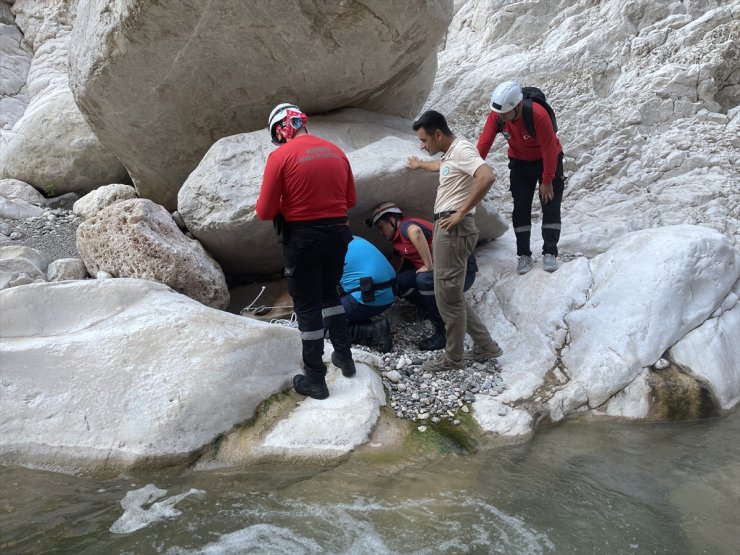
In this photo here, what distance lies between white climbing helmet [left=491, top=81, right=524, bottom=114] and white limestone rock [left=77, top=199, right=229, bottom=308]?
9.65ft

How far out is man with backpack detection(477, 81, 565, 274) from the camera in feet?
15.0

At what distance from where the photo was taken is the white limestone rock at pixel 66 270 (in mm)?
4949

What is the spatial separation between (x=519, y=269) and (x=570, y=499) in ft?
8.97

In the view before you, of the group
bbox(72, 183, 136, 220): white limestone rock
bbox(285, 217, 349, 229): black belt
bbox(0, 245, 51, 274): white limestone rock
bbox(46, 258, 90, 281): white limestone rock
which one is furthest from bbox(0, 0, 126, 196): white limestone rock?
bbox(285, 217, 349, 229): black belt

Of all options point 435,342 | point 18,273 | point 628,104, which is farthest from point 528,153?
point 18,273

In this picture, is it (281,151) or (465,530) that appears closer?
(465,530)

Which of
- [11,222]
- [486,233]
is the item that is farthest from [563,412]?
[11,222]

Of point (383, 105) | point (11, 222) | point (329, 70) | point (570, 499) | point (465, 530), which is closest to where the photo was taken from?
point (465, 530)

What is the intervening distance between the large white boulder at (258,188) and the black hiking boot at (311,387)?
1.80 meters

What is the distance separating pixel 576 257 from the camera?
18.3 feet

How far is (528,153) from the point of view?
5.01 m

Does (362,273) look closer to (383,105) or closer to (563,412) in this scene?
(563,412)

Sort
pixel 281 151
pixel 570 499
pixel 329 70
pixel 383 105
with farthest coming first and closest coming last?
pixel 383 105, pixel 329 70, pixel 281 151, pixel 570 499

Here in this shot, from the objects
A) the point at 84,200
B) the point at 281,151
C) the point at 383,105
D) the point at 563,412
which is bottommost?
the point at 563,412
